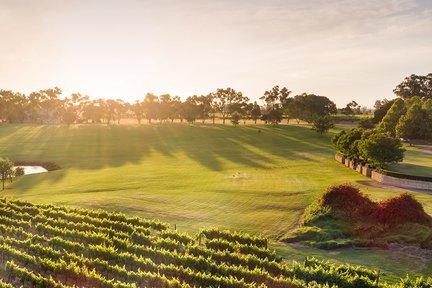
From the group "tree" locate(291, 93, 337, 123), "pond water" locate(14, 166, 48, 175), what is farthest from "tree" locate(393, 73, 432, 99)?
"pond water" locate(14, 166, 48, 175)

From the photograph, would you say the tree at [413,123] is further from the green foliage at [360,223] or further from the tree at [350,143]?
the green foliage at [360,223]

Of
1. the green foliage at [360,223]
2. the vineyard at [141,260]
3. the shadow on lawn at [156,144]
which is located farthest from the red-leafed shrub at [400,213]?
the shadow on lawn at [156,144]

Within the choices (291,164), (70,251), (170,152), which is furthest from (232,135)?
(70,251)

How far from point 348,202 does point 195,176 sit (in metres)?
36.6

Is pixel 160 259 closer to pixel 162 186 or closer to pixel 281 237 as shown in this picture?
pixel 281 237

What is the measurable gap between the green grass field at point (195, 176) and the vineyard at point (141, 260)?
4478mm

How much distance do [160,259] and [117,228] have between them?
8.73 meters

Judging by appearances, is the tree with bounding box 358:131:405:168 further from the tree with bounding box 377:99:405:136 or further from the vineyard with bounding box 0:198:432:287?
the tree with bounding box 377:99:405:136

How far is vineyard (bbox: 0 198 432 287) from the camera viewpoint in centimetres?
2452

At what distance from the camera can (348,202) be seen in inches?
1565

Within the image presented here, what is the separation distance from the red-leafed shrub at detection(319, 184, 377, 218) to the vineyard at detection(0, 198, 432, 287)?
11.1 meters

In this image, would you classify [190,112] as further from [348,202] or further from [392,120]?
[348,202]

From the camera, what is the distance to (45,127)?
164875 mm

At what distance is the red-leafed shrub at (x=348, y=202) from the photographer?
38562 mm
